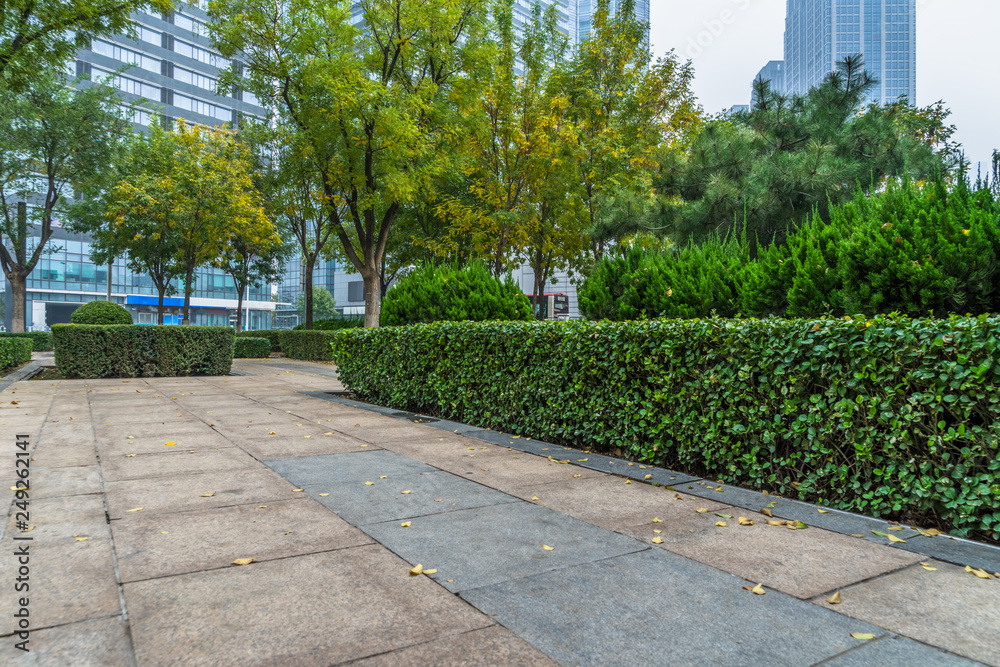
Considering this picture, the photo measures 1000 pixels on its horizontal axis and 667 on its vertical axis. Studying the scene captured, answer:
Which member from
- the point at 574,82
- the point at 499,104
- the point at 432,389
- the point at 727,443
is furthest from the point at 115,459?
the point at 574,82

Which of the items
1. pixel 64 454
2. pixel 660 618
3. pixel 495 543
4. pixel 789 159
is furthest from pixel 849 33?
pixel 64 454

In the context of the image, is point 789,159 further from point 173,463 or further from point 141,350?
point 141,350

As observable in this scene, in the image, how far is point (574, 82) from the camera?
838 inches

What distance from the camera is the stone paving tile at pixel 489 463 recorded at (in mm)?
5348

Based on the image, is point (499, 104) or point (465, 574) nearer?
point (465, 574)

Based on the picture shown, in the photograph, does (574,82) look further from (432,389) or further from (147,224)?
(147,224)

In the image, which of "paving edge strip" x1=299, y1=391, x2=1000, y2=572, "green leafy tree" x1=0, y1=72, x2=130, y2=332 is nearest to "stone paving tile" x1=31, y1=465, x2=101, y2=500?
"paving edge strip" x1=299, y1=391, x2=1000, y2=572

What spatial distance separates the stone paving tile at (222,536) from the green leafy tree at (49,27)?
11639 millimetres

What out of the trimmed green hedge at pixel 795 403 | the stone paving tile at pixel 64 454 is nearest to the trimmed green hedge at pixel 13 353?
the stone paving tile at pixel 64 454

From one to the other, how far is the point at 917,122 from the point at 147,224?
25647 millimetres

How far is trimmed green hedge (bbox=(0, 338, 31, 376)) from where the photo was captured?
53.8 feet

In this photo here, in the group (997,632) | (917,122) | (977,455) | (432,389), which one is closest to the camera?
(997,632)

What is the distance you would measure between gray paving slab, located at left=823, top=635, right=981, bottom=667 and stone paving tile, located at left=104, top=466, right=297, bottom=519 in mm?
3669

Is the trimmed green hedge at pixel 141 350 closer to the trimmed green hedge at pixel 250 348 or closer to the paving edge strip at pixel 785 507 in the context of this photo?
the trimmed green hedge at pixel 250 348
